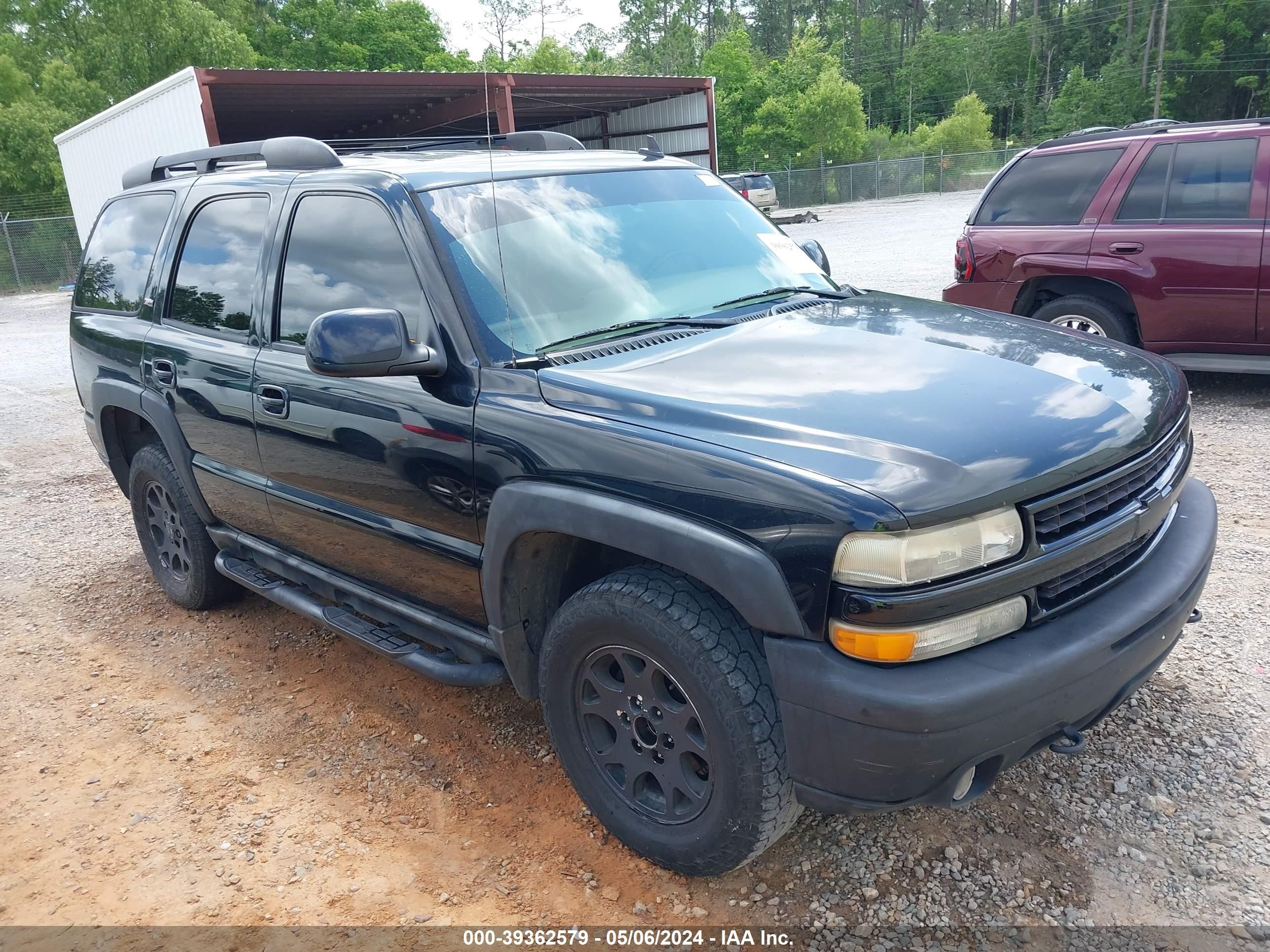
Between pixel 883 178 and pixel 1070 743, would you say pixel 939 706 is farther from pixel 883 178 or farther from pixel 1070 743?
pixel 883 178

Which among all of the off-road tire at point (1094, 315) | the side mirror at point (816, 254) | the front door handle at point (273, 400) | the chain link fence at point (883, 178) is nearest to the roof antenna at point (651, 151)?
the side mirror at point (816, 254)

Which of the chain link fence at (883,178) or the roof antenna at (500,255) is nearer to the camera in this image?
the roof antenna at (500,255)

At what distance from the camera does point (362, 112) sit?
19125 mm

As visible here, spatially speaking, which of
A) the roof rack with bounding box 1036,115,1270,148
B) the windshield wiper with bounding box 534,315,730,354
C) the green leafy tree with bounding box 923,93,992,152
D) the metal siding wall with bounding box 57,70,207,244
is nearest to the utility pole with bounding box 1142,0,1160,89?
the green leafy tree with bounding box 923,93,992,152

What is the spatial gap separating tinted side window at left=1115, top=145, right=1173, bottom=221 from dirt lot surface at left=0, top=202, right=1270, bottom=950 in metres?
3.03

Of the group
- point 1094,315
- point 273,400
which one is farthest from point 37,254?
point 1094,315

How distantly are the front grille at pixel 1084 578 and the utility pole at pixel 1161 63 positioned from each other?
5279cm

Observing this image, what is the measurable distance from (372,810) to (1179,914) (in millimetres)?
2337

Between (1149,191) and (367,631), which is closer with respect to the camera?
(367,631)

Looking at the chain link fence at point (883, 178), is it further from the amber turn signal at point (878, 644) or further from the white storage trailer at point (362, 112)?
the amber turn signal at point (878, 644)

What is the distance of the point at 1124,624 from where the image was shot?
7.56 feet

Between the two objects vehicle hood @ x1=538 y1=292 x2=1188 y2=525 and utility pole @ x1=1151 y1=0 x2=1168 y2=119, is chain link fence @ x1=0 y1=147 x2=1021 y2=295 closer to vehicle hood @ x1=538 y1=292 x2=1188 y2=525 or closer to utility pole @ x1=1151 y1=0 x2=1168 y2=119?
utility pole @ x1=1151 y1=0 x2=1168 y2=119

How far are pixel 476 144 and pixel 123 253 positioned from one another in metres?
1.82

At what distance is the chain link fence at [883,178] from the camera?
3959 cm
